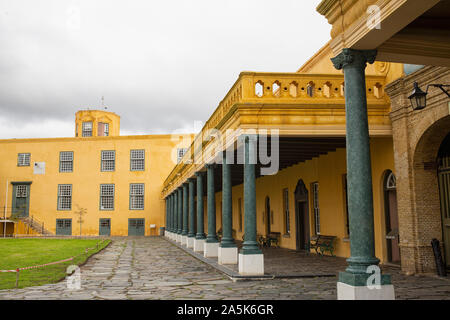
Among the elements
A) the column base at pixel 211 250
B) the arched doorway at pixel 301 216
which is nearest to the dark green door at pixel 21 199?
the column base at pixel 211 250

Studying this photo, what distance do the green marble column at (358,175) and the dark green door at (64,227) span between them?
125 feet

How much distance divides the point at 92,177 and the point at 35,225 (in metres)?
6.69

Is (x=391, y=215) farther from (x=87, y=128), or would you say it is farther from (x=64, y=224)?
(x=87, y=128)

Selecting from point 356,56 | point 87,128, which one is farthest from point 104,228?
point 356,56

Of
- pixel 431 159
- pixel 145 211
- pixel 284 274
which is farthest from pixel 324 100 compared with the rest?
pixel 145 211

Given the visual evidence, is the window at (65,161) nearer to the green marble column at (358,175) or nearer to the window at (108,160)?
the window at (108,160)

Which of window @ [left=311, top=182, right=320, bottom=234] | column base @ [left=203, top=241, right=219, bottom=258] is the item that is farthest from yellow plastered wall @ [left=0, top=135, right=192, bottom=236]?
window @ [left=311, top=182, right=320, bottom=234]

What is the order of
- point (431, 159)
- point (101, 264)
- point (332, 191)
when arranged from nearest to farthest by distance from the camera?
point (431, 159)
point (101, 264)
point (332, 191)

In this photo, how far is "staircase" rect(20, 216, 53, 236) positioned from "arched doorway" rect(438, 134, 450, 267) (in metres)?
37.4

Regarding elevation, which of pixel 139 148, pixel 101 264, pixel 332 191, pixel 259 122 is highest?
pixel 139 148
